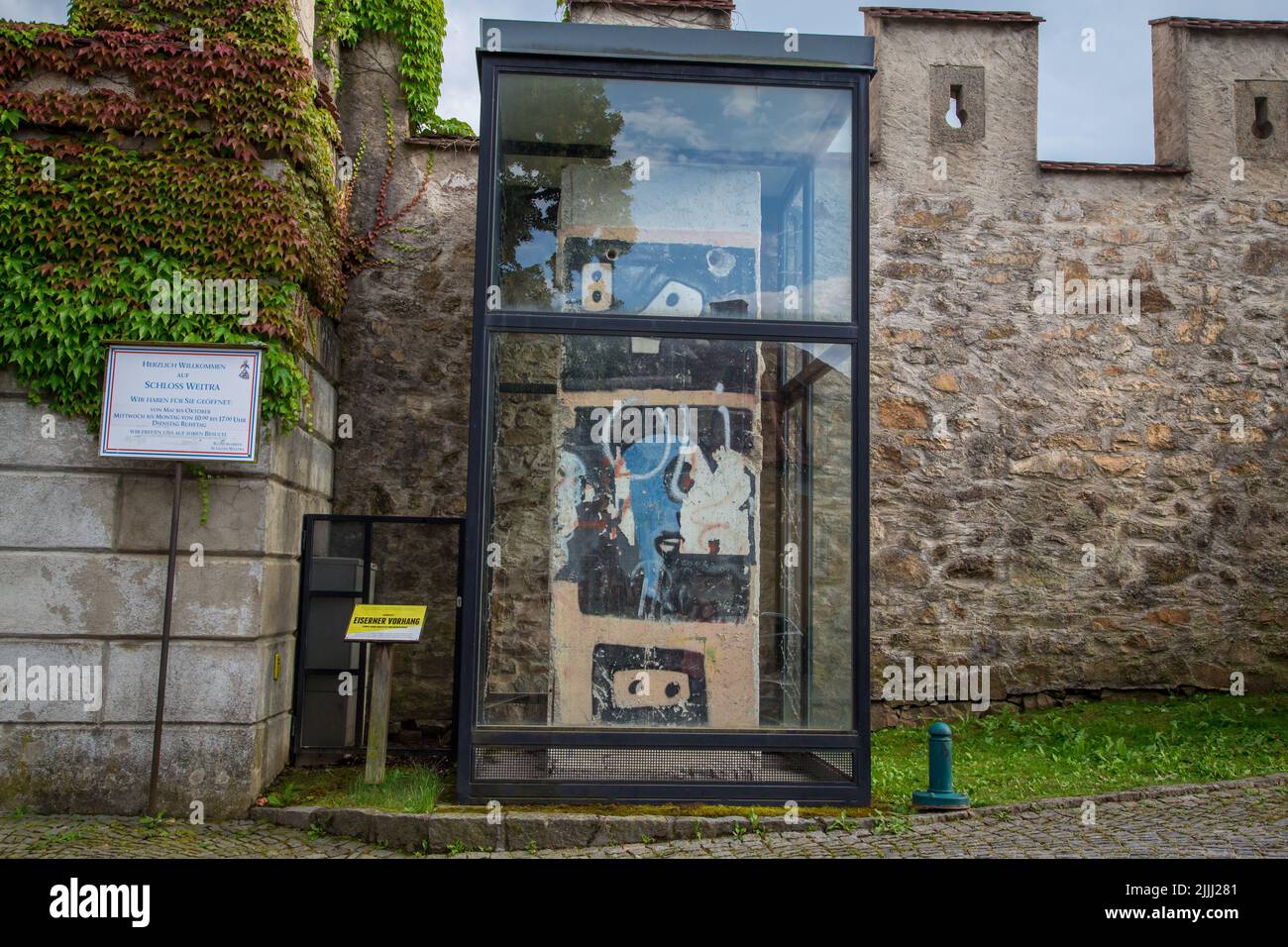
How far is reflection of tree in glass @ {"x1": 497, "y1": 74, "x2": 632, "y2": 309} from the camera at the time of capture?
5.63 meters

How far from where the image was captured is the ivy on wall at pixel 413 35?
766 centimetres

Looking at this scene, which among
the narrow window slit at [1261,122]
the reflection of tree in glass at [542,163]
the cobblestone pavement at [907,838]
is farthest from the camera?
the narrow window slit at [1261,122]

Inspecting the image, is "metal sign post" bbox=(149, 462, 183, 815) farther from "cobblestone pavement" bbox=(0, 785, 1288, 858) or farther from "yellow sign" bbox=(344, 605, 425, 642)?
"yellow sign" bbox=(344, 605, 425, 642)

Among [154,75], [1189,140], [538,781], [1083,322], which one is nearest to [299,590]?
[538,781]

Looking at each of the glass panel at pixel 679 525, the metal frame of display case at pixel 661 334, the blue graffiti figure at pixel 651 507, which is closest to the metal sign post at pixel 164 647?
the metal frame of display case at pixel 661 334

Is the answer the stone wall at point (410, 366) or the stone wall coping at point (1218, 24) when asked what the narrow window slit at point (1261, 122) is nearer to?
the stone wall coping at point (1218, 24)

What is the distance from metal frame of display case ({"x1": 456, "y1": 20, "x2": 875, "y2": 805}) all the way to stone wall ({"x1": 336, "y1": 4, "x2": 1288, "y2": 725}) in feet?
7.31

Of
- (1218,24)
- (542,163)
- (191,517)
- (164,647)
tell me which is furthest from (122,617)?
(1218,24)

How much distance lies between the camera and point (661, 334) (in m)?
5.57

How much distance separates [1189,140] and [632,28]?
16.4ft

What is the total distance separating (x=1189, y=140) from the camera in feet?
27.0

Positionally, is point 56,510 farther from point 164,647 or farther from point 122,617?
point 164,647

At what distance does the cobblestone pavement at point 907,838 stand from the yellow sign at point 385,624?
101cm
